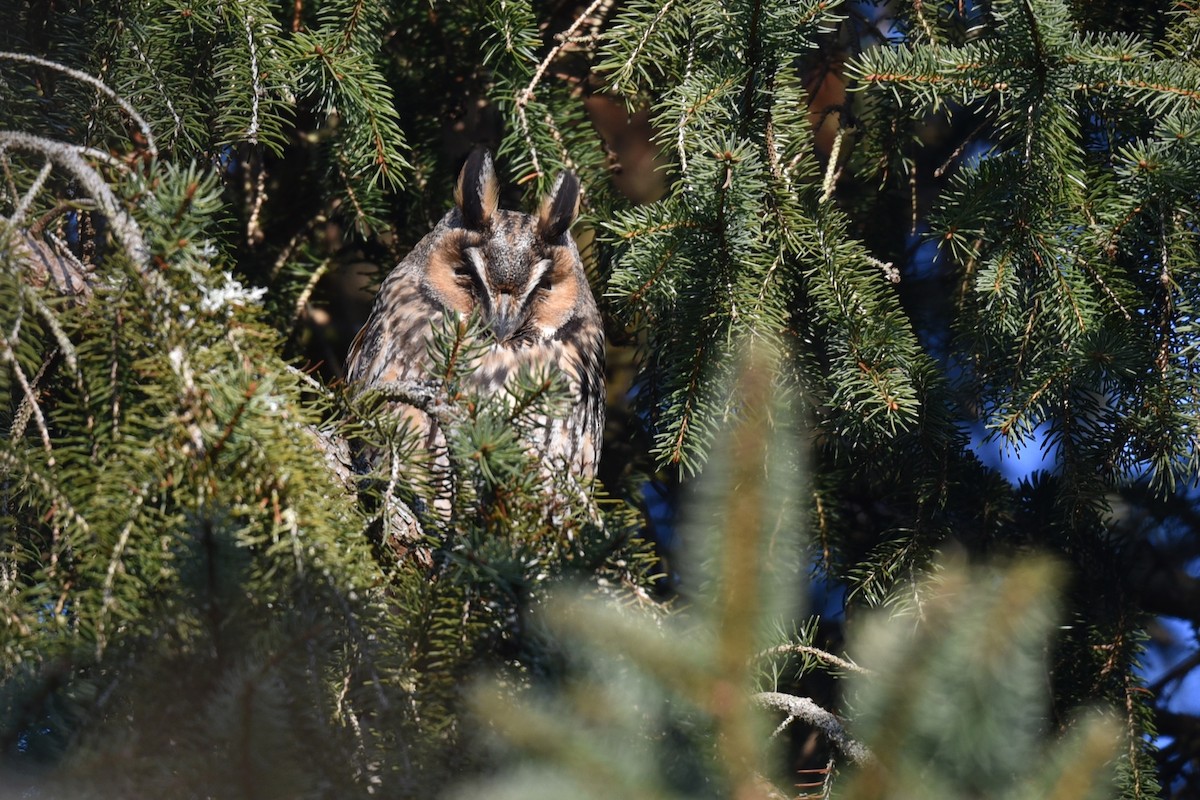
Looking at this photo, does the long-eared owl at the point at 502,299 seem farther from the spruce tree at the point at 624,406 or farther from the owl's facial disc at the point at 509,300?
the spruce tree at the point at 624,406

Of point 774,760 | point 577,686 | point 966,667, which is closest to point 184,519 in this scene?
point 577,686

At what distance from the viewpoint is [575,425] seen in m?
2.19

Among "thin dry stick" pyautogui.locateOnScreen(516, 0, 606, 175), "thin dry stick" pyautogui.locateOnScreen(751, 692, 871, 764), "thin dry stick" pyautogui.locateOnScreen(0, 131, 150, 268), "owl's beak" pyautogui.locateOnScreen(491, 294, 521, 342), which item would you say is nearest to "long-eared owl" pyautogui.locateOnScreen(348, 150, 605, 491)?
"owl's beak" pyautogui.locateOnScreen(491, 294, 521, 342)

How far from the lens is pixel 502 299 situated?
7.35 feet

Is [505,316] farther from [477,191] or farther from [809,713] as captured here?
[809,713]

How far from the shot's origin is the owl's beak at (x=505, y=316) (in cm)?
219

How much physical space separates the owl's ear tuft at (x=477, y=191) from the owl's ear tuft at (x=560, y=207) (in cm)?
12

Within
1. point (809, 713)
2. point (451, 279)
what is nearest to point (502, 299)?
point (451, 279)

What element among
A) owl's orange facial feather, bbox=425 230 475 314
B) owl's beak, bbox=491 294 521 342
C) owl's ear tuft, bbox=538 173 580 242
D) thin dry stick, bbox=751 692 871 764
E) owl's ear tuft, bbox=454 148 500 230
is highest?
owl's ear tuft, bbox=454 148 500 230

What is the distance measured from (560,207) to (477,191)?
0.64 feet

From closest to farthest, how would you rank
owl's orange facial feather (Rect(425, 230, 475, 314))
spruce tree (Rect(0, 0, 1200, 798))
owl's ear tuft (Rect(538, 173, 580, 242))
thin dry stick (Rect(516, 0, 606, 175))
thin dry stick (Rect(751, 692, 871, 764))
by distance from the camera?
spruce tree (Rect(0, 0, 1200, 798)) → thin dry stick (Rect(751, 692, 871, 764)) → thin dry stick (Rect(516, 0, 606, 175)) → owl's ear tuft (Rect(538, 173, 580, 242)) → owl's orange facial feather (Rect(425, 230, 475, 314))

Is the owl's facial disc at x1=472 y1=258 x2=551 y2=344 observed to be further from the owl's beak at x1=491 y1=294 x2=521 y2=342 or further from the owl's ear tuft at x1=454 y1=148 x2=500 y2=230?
the owl's ear tuft at x1=454 y1=148 x2=500 y2=230

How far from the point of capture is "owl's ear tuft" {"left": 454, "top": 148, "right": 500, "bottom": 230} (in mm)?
2209

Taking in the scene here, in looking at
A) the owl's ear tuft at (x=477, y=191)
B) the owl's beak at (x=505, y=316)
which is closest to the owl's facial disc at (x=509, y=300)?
the owl's beak at (x=505, y=316)
